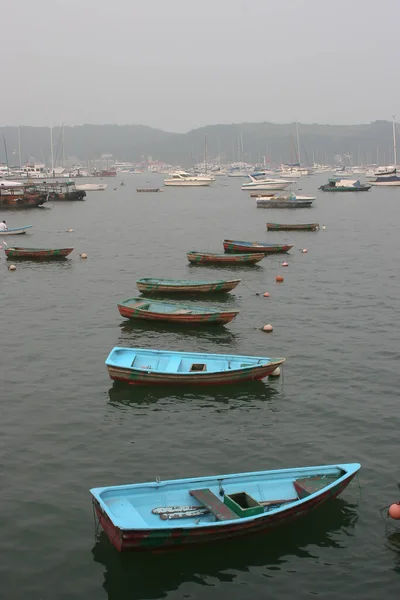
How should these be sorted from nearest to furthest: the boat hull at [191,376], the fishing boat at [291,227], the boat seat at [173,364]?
the boat hull at [191,376], the boat seat at [173,364], the fishing boat at [291,227]

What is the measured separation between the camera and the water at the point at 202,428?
1424cm

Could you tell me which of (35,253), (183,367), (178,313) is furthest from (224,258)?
(183,367)

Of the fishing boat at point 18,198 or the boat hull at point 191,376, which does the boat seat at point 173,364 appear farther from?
the fishing boat at point 18,198

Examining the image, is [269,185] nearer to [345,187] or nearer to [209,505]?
[345,187]

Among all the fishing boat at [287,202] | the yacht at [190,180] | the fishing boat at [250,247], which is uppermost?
the yacht at [190,180]

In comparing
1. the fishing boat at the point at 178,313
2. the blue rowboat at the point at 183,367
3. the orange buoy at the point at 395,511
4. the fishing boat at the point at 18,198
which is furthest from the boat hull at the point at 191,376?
the fishing boat at the point at 18,198

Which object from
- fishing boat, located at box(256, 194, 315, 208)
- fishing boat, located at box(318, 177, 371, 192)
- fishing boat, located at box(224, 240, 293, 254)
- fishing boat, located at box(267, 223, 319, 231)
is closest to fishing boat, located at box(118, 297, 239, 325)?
fishing boat, located at box(224, 240, 293, 254)

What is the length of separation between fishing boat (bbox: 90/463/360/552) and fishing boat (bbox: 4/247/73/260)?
3721cm

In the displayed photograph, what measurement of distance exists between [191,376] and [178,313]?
8.46 m

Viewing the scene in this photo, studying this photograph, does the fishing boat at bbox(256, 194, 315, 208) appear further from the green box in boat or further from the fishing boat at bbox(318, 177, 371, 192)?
the green box in boat

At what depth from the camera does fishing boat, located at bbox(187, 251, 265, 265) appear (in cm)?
4731

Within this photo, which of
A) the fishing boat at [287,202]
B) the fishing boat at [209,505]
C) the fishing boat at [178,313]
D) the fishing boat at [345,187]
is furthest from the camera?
the fishing boat at [345,187]

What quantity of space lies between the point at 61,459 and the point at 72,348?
1039cm

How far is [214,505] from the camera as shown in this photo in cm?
1499
